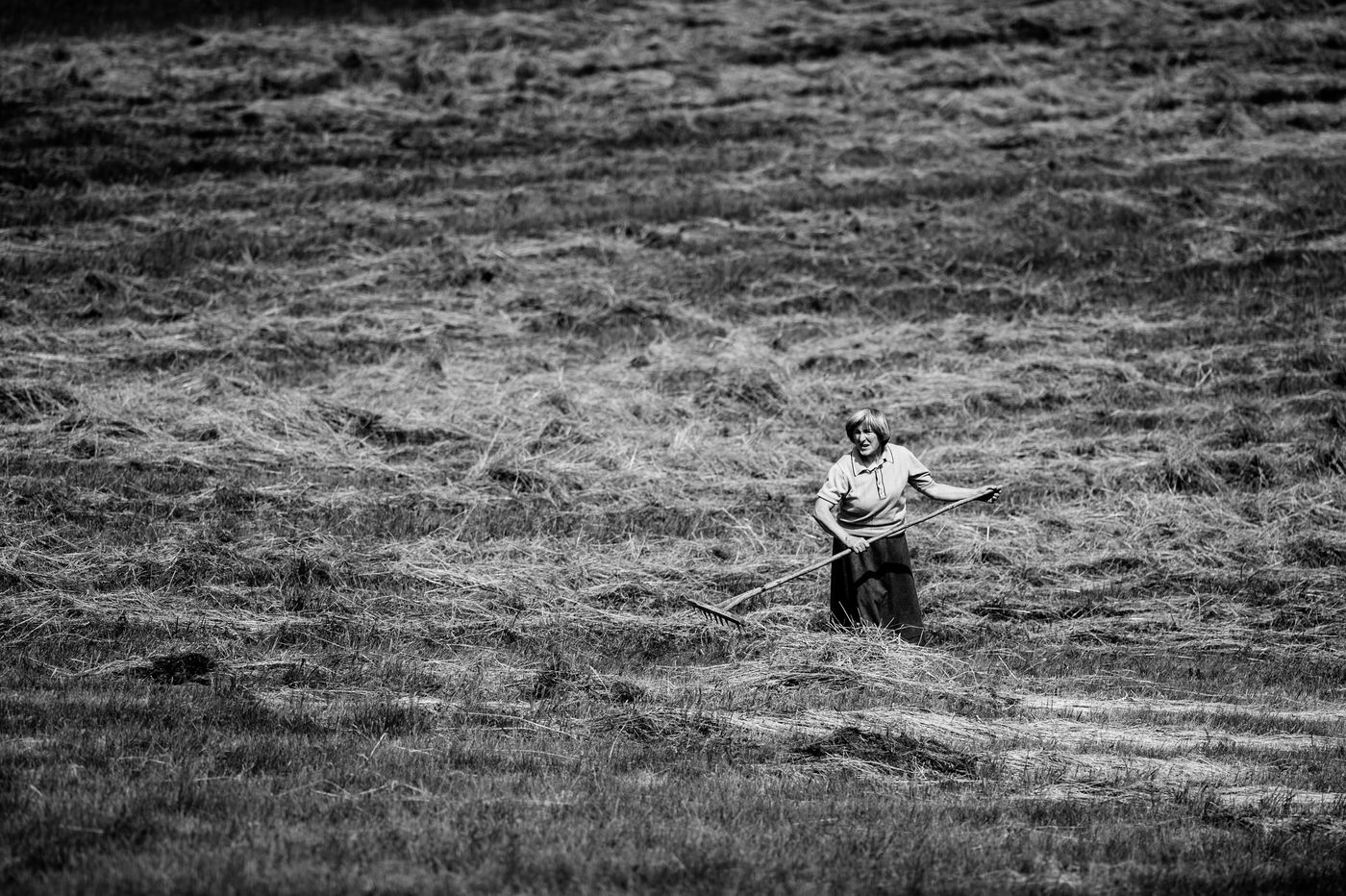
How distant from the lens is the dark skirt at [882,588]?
880 cm

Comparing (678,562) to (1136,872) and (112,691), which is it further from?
(1136,872)

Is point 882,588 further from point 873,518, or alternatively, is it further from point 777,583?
point 777,583

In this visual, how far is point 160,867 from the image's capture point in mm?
5004

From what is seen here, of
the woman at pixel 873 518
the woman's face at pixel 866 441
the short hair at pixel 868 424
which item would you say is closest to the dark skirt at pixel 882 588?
the woman at pixel 873 518

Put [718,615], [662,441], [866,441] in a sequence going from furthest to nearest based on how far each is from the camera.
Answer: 1. [662,441]
2. [718,615]
3. [866,441]

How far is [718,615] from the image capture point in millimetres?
9438

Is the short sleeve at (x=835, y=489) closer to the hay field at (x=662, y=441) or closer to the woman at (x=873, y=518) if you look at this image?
the woman at (x=873, y=518)

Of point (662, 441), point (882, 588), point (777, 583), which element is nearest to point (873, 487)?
point (882, 588)

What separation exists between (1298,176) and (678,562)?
50.6ft

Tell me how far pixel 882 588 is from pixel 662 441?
518cm

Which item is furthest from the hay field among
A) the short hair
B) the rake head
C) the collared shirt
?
the short hair

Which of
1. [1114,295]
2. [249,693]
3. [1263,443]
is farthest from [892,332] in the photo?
[249,693]

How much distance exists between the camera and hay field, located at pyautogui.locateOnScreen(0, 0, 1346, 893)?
19.5ft

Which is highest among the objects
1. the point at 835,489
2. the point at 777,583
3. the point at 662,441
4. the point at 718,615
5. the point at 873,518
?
the point at 835,489
